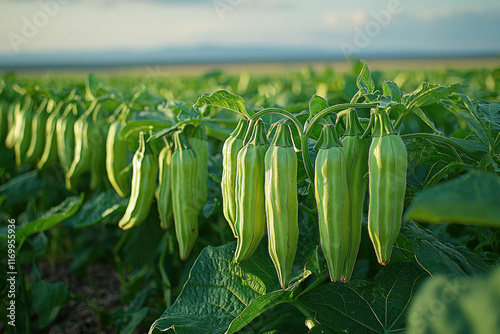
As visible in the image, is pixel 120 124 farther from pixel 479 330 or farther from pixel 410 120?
pixel 410 120

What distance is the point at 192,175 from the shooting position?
1365mm

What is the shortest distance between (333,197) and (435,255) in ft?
1.05

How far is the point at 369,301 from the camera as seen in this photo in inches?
46.1

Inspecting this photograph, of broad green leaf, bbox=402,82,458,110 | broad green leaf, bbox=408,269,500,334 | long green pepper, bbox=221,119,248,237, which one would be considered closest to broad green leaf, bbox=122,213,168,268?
long green pepper, bbox=221,119,248,237

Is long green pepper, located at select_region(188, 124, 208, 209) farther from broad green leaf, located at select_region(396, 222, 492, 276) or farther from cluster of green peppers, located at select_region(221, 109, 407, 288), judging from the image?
broad green leaf, located at select_region(396, 222, 492, 276)

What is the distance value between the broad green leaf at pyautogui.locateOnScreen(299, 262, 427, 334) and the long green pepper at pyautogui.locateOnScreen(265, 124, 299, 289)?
10.4 inches

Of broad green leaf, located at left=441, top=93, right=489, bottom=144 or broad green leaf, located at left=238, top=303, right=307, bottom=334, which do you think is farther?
broad green leaf, located at left=238, top=303, right=307, bottom=334

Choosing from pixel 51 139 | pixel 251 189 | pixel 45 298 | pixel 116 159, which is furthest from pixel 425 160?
pixel 51 139

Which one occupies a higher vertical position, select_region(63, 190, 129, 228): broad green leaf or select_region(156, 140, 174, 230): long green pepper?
select_region(156, 140, 174, 230): long green pepper

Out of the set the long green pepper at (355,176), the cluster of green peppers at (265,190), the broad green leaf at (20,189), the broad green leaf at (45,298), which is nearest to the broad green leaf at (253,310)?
the cluster of green peppers at (265,190)

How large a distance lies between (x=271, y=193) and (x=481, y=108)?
2.17 ft

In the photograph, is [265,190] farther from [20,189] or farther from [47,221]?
[20,189]

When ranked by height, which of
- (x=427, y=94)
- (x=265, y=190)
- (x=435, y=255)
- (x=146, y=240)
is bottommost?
(x=146, y=240)

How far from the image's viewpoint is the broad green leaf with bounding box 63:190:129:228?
179 cm
